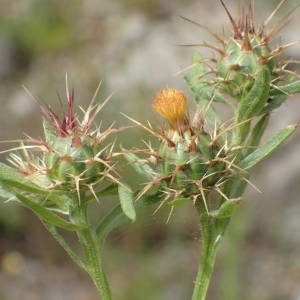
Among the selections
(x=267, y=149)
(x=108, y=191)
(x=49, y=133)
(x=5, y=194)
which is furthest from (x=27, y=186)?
(x=267, y=149)

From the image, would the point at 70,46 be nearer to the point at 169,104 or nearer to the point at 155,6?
the point at 155,6

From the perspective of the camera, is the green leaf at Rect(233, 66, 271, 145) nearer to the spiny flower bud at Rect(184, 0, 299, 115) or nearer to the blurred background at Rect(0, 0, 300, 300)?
the spiny flower bud at Rect(184, 0, 299, 115)

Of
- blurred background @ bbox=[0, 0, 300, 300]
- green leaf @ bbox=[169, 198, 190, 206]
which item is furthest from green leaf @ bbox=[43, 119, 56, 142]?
blurred background @ bbox=[0, 0, 300, 300]

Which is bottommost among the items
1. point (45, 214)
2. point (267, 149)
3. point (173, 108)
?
point (45, 214)

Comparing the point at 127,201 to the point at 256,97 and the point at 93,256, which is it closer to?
the point at 93,256

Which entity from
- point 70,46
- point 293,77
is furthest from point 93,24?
point 293,77

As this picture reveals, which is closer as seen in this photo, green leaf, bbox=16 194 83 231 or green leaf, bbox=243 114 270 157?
green leaf, bbox=16 194 83 231

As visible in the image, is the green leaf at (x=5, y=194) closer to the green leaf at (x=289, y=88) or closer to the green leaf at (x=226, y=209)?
the green leaf at (x=226, y=209)
